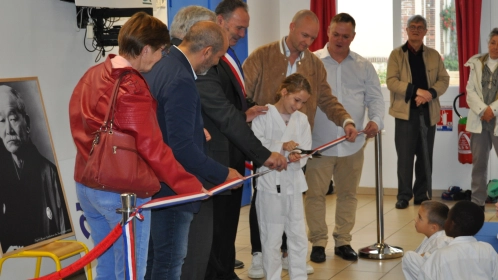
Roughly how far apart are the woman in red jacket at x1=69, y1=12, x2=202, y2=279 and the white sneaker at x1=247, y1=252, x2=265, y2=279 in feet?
6.94

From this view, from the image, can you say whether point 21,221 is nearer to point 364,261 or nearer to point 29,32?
point 29,32

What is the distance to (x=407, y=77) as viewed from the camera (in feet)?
26.6

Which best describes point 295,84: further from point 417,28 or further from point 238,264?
point 417,28

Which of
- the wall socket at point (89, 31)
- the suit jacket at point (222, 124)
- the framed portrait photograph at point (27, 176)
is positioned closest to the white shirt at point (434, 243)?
the suit jacket at point (222, 124)

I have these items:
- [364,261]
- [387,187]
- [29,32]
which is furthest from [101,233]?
[387,187]

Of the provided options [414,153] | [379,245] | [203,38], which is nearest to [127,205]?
Result: [203,38]

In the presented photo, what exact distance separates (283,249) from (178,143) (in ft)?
7.99

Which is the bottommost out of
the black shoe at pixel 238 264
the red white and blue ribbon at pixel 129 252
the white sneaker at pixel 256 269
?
the black shoe at pixel 238 264

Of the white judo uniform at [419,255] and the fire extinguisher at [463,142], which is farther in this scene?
the fire extinguisher at [463,142]

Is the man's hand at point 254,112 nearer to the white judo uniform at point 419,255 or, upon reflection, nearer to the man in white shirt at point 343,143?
the man in white shirt at point 343,143

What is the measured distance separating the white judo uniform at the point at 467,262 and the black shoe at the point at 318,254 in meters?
1.93

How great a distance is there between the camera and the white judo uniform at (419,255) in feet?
13.7

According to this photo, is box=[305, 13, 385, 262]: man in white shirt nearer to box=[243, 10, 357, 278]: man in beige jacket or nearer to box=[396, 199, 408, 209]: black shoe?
box=[243, 10, 357, 278]: man in beige jacket

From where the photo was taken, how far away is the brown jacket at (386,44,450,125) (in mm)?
8070
